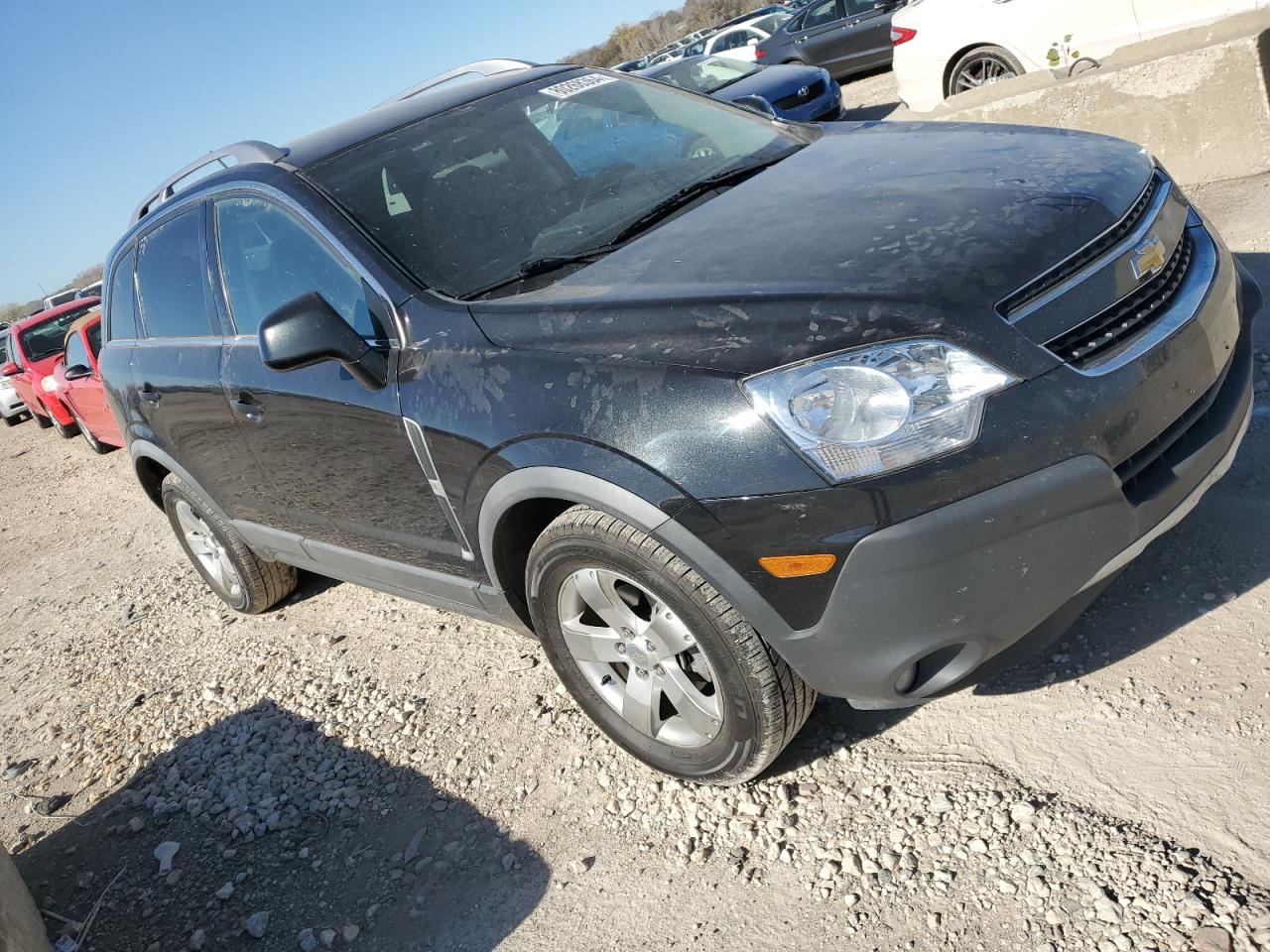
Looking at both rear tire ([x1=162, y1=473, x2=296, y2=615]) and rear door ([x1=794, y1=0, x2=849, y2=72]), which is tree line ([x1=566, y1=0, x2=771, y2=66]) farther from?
rear tire ([x1=162, y1=473, x2=296, y2=615])

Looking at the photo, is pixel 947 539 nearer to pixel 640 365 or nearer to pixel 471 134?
pixel 640 365

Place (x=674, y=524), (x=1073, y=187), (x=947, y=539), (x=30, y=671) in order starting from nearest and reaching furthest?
1. (x=947, y=539)
2. (x=674, y=524)
3. (x=1073, y=187)
4. (x=30, y=671)

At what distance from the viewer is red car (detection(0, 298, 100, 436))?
13.0m

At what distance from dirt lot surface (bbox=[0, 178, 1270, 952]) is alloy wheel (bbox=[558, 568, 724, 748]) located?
0.85 feet

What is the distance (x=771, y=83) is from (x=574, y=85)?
7.63 meters

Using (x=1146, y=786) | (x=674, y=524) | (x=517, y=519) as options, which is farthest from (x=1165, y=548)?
(x=517, y=519)

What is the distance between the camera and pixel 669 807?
290 cm

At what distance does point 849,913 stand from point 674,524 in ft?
3.13

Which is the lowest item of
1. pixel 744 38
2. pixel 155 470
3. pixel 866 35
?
pixel 155 470

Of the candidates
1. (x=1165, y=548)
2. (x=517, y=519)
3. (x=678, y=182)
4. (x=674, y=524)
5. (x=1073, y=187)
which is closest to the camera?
(x=674, y=524)

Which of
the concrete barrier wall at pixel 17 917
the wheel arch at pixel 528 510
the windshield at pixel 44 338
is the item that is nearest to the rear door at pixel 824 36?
the windshield at pixel 44 338

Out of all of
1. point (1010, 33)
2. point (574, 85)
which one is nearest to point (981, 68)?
point (1010, 33)

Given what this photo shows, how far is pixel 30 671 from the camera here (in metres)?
5.50

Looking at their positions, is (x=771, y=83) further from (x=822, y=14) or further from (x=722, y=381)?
(x=722, y=381)
